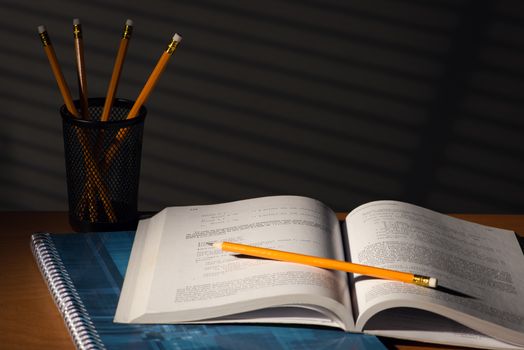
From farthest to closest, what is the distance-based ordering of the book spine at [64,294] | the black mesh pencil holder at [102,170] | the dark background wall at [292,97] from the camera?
the dark background wall at [292,97] → the black mesh pencil holder at [102,170] → the book spine at [64,294]

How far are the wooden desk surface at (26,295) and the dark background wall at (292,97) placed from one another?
3.46 ft

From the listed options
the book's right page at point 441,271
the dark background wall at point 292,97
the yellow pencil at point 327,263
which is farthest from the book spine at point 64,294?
the dark background wall at point 292,97

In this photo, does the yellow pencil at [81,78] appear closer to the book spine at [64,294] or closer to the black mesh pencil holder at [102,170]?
the black mesh pencil holder at [102,170]

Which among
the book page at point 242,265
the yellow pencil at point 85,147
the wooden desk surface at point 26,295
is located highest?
the yellow pencil at point 85,147

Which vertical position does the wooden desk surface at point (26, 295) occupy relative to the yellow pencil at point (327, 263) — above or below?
below

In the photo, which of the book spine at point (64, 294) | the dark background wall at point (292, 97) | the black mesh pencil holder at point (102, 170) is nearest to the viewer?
the book spine at point (64, 294)

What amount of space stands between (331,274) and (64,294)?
0.98ft

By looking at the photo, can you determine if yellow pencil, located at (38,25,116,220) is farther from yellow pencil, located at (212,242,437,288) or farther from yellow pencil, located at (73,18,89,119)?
yellow pencil, located at (212,242,437,288)

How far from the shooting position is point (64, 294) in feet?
2.90

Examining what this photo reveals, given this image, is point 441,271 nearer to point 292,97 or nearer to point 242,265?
point 242,265

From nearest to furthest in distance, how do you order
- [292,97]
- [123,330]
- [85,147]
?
[123,330]
[85,147]
[292,97]

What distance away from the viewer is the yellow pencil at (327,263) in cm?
85

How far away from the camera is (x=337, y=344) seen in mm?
820

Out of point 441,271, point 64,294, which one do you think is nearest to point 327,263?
point 441,271
